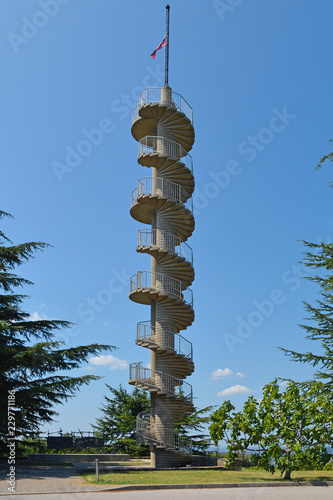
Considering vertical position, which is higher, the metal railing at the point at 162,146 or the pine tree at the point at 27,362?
the metal railing at the point at 162,146

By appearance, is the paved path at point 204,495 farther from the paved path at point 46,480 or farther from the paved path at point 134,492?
the paved path at point 46,480

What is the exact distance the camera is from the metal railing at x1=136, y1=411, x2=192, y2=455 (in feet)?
77.4

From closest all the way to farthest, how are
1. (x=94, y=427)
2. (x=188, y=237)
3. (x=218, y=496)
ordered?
(x=218, y=496) < (x=188, y=237) < (x=94, y=427)

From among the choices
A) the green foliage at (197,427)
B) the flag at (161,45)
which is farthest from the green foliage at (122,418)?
the flag at (161,45)

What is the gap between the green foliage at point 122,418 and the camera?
29.0 meters

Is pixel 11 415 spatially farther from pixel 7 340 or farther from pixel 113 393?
pixel 113 393

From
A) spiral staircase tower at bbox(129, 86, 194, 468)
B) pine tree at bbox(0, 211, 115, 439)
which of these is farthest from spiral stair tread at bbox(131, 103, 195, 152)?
pine tree at bbox(0, 211, 115, 439)

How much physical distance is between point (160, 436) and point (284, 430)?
9690mm

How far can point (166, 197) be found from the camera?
26.2m

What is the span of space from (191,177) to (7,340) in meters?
13.7

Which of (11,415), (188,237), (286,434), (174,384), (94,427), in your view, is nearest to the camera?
(286,434)

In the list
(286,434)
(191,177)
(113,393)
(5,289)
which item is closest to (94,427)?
(113,393)

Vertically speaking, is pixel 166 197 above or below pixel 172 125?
below

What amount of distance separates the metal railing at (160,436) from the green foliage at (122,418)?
5.27 m
